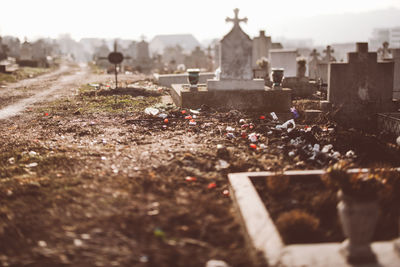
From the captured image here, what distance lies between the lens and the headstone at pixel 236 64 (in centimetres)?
1055

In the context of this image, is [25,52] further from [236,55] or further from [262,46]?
[236,55]

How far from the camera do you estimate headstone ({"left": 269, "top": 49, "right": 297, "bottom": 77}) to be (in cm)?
1798

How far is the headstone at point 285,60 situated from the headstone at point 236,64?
784 centimetres

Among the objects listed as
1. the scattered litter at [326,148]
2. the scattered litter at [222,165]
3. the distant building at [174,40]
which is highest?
the distant building at [174,40]

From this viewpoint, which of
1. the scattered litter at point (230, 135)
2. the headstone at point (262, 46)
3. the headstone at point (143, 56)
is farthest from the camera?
the headstone at point (143, 56)

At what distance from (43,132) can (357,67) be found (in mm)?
7126

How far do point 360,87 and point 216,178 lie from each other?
539 centimetres

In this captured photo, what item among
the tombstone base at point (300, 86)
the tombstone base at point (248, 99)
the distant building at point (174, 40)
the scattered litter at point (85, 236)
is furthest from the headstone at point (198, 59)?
the distant building at point (174, 40)

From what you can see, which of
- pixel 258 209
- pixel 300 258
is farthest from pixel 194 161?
pixel 300 258

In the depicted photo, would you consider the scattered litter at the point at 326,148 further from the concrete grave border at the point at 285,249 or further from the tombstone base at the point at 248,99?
the tombstone base at the point at 248,99

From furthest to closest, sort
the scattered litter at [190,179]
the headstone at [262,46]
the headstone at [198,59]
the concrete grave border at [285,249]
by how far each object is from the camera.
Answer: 1. the headstone at [198,59]
2. the headstone at [262,46]
3. the scattered litter at [190,179]
4. the concrete grave border at [285,249]

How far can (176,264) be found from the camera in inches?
120

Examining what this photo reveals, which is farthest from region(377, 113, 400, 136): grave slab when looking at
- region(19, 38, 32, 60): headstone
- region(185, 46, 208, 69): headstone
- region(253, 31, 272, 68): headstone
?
region(19, 38, 32, 60): headstone

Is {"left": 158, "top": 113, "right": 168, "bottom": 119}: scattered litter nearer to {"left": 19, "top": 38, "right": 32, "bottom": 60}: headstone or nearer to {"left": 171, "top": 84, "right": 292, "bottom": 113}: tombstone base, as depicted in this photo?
{"left": 171, "top": 84, "right": 292, "bottom": 113}: tombstone base
